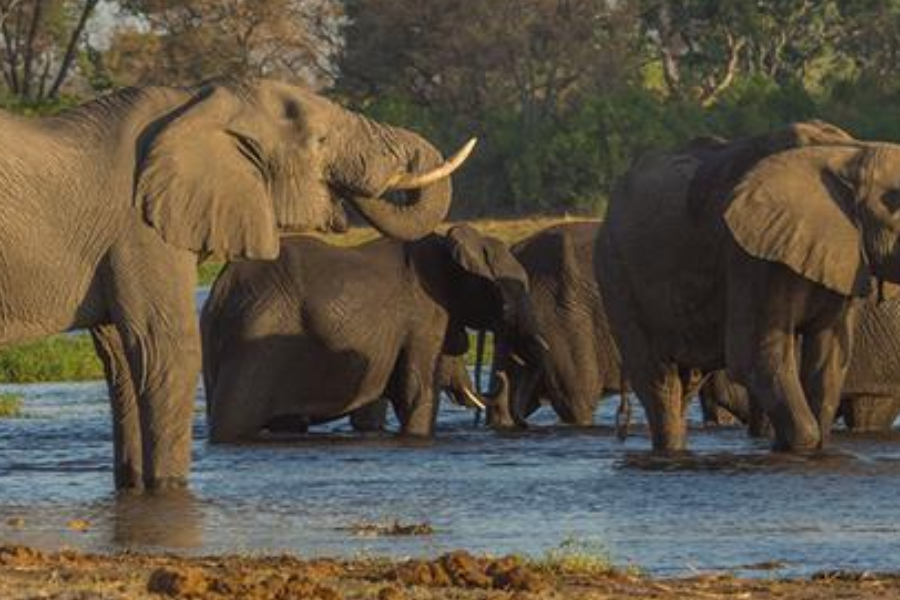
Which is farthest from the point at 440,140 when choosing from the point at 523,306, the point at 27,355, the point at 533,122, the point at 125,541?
the point at 125,541

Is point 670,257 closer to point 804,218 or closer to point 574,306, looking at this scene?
point 804,218

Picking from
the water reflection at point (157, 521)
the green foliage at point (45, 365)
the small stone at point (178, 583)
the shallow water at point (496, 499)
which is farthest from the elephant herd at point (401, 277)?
the green foliage at point (45, 365)

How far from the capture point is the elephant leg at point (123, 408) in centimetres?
1244

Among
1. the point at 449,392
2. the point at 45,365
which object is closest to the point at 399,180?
the point at 449,392

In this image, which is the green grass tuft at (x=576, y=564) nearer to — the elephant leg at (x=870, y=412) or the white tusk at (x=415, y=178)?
the white tusk at (x=415, y=178)

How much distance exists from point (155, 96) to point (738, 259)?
10.1 feet

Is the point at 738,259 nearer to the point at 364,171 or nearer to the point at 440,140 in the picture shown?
the point at 364,171

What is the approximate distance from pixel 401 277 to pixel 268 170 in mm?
4301

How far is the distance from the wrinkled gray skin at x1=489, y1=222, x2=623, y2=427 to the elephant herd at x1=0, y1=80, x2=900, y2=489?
17mm

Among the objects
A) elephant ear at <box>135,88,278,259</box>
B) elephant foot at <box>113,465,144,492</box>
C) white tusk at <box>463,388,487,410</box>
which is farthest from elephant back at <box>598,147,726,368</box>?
elephant foot at <box>113,465,144,492</box>

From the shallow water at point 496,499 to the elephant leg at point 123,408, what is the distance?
0.55 feet

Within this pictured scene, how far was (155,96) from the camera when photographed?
1232 cm

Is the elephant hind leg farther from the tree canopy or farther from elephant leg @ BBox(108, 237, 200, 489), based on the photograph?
the tree canopy

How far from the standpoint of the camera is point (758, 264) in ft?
46.0
